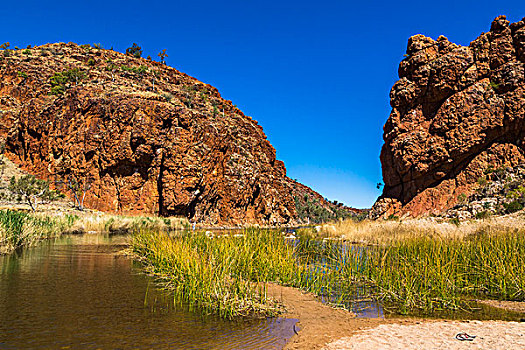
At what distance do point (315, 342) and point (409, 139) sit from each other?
33384mm

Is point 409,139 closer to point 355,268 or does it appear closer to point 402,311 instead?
point 355,268

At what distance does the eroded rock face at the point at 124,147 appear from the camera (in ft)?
167

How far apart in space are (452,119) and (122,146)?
42813 mm

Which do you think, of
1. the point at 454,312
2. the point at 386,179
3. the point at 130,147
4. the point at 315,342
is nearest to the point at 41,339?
the point at 315,342

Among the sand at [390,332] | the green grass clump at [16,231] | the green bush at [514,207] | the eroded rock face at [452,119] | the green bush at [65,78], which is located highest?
the green bush at [65,78]

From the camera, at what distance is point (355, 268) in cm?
976

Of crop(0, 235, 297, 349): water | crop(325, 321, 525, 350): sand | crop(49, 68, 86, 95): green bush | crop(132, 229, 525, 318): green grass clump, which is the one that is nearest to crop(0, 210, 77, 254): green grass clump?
crop(0, 235, 297, 349): water

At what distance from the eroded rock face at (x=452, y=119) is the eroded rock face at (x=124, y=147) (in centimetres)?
2983

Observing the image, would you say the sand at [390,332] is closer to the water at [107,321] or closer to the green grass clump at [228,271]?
the water at [107,321]

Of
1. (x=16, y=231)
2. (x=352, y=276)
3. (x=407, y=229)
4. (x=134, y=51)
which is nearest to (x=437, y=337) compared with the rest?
(x=352, y=276)

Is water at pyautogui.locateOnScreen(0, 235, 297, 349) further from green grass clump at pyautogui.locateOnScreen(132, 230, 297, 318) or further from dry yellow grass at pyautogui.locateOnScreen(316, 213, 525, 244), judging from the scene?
dry yellow grass at pyautogui.locateOnScreen(316, 213, 525, 244)

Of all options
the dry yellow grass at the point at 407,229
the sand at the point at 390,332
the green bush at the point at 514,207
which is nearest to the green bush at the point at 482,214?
the green bush at the point at 514,207

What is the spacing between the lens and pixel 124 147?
5062cm

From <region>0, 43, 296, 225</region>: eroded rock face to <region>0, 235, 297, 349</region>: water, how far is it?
43.5 m
